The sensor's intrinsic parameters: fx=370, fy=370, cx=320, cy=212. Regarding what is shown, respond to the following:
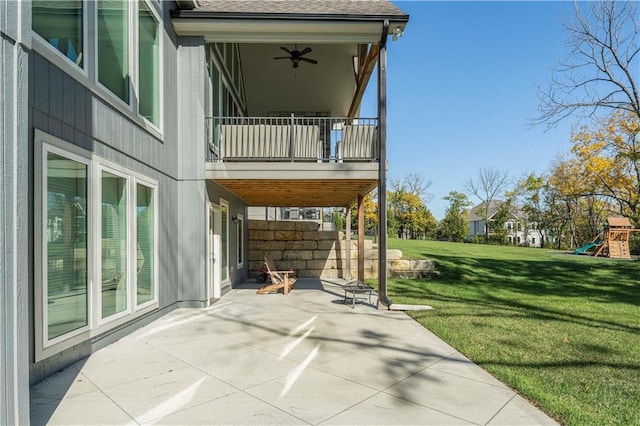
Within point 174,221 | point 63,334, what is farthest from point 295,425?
point 174,221

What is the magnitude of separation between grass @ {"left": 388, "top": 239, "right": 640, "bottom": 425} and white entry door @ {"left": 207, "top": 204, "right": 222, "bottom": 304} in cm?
422

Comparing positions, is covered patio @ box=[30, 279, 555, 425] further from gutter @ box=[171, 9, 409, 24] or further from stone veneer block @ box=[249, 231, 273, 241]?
stone veneer block @ box=[249, 231, 273, 241]

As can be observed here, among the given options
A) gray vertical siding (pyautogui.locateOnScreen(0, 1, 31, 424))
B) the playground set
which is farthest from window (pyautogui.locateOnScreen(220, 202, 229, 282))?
the playground set

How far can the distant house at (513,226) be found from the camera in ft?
145

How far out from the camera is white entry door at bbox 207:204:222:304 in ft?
26.2

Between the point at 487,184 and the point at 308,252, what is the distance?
44.1 m

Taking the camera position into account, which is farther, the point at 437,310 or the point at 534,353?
the point at 437,310

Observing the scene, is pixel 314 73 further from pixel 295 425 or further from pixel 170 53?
pixel 295 425

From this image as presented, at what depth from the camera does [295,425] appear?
285 centimetres

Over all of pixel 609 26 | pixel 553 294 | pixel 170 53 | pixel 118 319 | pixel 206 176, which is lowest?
pixel 553 294

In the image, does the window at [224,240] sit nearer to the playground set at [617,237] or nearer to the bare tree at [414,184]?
the playground set at [617,237]

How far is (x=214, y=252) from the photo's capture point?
846cm

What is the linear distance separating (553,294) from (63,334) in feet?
36.0

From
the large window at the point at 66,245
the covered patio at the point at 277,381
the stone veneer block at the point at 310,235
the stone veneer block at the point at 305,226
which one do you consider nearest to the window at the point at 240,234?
the stone veneer block at the point at 305,226
